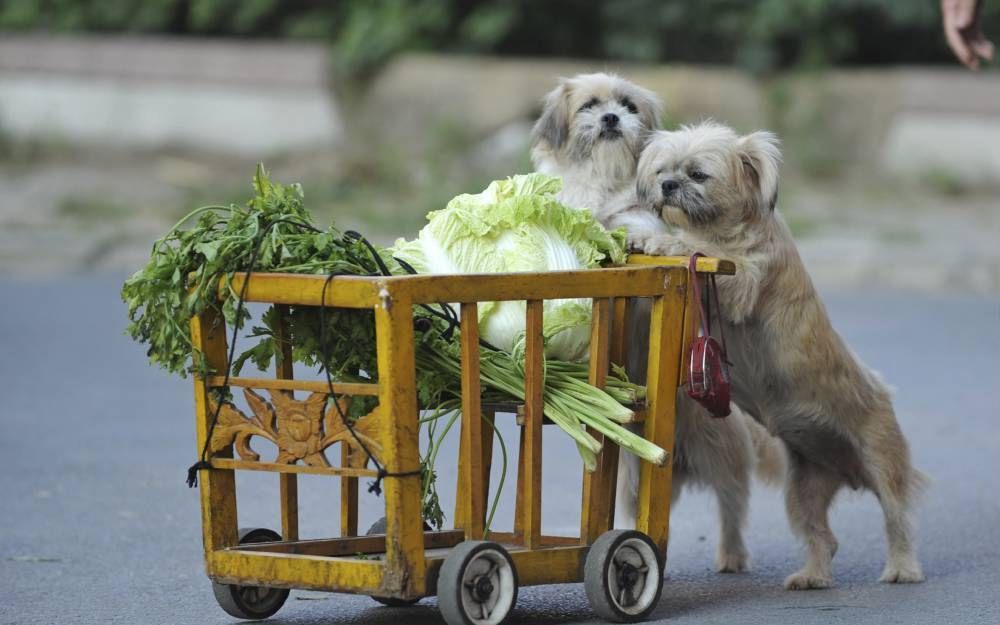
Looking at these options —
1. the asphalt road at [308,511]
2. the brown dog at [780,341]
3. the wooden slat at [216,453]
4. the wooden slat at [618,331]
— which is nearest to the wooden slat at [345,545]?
the wooden slat at [216,453]

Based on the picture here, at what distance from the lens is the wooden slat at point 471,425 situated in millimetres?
5051

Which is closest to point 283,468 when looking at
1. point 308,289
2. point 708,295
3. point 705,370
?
point 308,289

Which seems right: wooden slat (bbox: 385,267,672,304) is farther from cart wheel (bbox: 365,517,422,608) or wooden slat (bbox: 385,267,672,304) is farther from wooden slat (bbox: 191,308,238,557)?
cart wheel (bbox: 365,517,422,608)

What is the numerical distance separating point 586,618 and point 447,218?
1394 millimetres

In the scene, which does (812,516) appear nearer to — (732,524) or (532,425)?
(732,524)

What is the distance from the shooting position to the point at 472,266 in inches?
220

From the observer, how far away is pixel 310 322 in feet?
17.4

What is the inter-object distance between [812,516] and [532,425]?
5.62 ft

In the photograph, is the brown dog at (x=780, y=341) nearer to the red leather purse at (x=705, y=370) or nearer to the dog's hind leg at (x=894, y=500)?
the dog's hind leg at (x=894, y=500)

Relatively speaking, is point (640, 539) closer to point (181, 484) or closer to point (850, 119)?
point (181, 484)

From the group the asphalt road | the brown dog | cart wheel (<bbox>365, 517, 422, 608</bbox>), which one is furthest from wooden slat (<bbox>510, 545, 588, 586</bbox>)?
the brown dog

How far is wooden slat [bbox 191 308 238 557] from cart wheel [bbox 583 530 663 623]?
45.2 inches

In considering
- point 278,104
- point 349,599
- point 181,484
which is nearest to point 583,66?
point 278,104

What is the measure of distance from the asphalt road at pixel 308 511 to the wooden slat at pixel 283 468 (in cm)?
61
